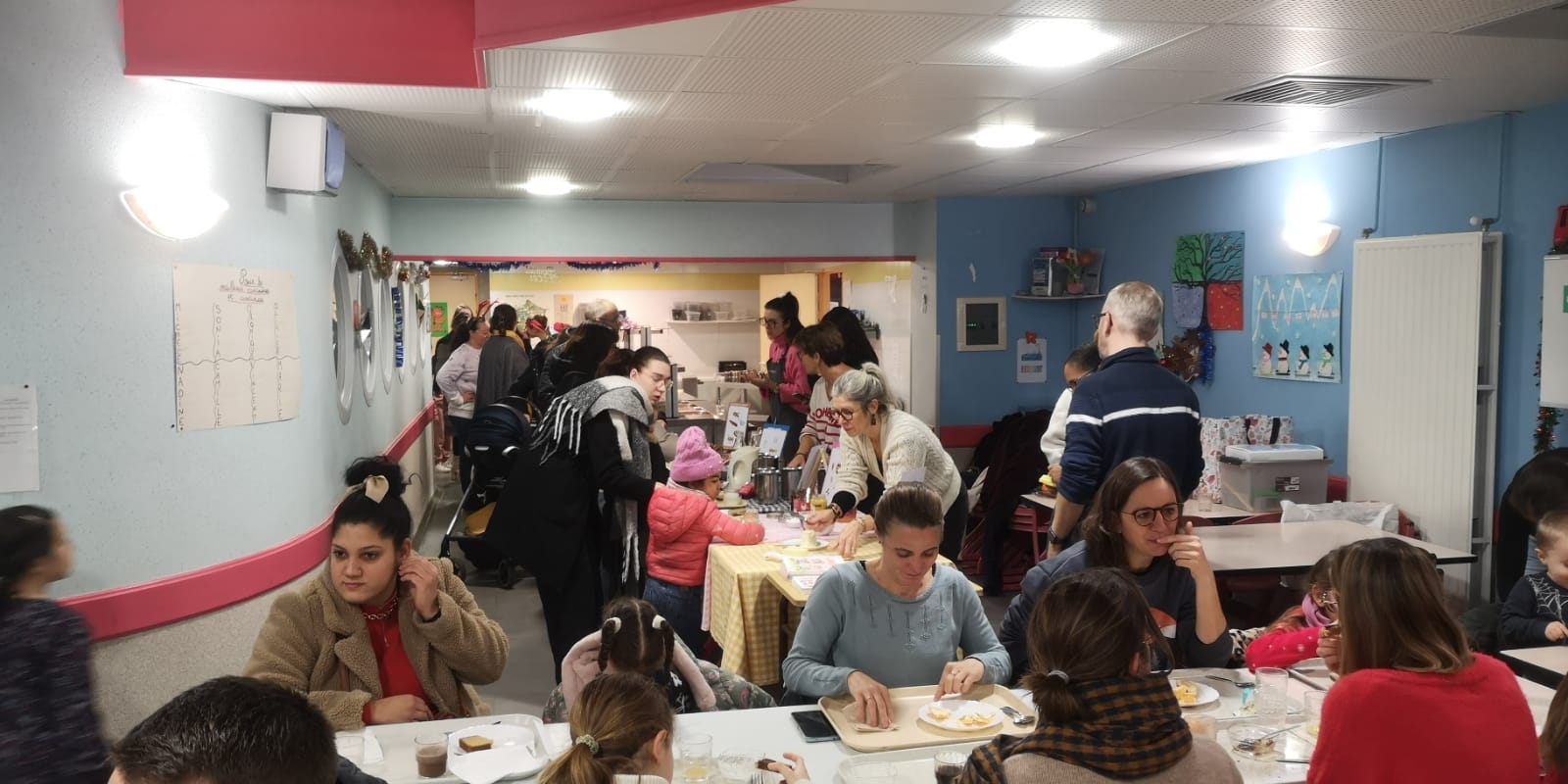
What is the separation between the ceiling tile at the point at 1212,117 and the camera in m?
4.65

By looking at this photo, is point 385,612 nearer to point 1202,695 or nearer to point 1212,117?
point 1202,695

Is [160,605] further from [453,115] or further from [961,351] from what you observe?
[961,351]

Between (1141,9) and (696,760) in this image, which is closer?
(696,760)

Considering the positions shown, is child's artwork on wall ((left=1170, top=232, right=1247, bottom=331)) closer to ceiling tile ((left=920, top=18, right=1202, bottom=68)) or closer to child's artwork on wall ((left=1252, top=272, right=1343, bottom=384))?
child's artwork on wall ((left=1252, top=272, right=1343, bottom=384))

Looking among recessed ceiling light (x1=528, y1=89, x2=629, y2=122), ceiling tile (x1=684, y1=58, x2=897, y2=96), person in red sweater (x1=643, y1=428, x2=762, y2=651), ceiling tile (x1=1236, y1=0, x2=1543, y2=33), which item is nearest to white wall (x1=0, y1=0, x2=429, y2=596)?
recessed ceiling light (x1=528, y1=89, x2=629, y2=122)

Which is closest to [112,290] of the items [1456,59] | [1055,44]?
[1055,44]

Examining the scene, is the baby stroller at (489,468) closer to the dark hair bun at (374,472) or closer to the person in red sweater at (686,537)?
the person in red sweater at (686,537)

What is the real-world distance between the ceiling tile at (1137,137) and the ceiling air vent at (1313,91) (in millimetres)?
720

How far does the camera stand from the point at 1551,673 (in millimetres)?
3062

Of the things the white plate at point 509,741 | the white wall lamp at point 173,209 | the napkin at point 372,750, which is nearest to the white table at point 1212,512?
the white plate at point 509,741

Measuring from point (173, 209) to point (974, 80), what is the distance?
8.82 feet

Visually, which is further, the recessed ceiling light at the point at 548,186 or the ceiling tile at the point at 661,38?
the recessed ceiling light at the point at 548,186

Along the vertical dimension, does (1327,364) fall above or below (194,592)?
above

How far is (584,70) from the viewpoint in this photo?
3.79 metres
